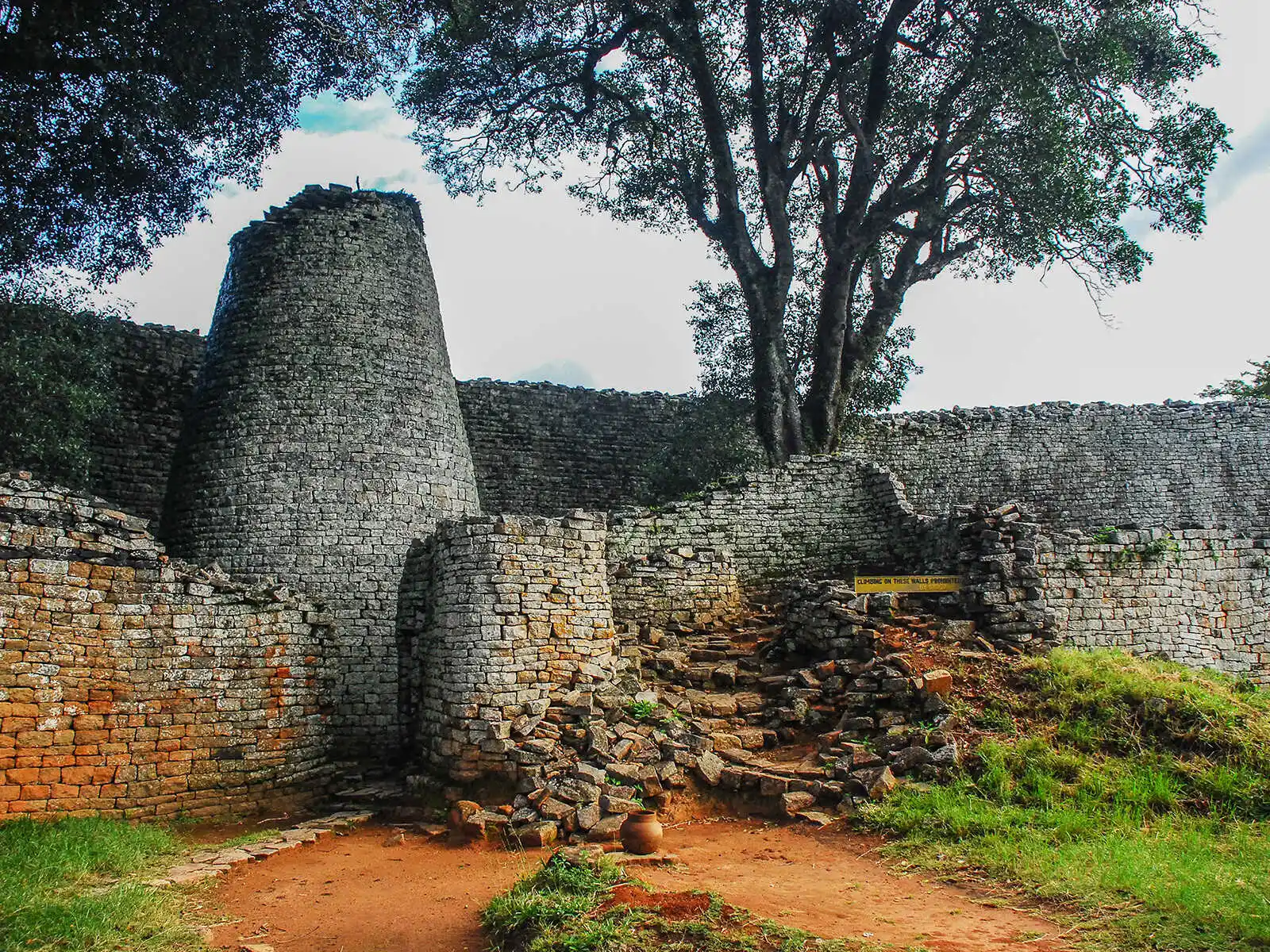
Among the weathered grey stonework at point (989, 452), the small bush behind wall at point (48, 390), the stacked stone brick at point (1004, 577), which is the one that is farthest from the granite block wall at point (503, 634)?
the weathered grey stonework at point (989, 452)

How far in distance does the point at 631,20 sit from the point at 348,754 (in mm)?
12963

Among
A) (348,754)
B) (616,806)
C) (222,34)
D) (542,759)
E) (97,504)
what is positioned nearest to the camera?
(616,806)

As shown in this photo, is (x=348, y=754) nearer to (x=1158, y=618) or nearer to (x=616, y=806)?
(x=616, y=806)

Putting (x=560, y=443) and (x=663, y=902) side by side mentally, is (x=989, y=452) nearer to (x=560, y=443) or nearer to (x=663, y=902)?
(x=560, y=443)

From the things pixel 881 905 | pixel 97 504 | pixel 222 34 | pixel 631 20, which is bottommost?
pixel 881 905

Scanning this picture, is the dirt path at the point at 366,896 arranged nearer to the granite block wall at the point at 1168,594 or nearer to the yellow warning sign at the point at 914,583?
the yellow warning sign at the point at 914,583

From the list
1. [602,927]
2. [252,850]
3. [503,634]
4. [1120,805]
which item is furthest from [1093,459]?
[252,850]

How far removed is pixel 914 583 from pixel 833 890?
5.39 meters

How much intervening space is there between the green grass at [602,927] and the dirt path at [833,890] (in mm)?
312

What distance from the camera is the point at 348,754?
979 centimetres

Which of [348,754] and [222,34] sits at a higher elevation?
[222,34]

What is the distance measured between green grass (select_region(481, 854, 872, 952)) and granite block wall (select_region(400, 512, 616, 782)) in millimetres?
2776

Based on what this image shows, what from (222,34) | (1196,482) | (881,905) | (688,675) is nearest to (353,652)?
(688,675)

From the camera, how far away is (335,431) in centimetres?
1075
